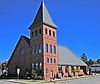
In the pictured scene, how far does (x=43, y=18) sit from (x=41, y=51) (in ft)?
23.8

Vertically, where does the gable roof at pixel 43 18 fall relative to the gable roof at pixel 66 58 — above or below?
above

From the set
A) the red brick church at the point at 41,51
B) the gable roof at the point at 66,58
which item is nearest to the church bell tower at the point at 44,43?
the red brick church at the point at 41,51

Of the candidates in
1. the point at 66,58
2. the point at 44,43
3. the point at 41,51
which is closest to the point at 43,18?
the point at 44,43

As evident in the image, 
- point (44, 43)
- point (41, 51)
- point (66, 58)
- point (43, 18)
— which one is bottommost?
point (66, 58)

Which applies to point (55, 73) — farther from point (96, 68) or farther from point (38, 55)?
point (96, 68)

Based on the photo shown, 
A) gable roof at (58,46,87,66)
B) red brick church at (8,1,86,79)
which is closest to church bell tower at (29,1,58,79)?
red brick church at (8,1,86,79)

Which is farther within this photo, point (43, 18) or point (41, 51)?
point (43, 18)

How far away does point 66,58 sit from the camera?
55656 millimetres

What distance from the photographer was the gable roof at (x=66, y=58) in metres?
52.9

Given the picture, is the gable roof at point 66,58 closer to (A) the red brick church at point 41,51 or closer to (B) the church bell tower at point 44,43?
(A) the red brick church at point 41,51

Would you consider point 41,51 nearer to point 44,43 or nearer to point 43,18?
point 44,43

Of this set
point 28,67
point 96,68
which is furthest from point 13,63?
point 96,68

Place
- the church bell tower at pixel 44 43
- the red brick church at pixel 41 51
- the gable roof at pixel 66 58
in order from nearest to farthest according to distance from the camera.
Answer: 1. the church bell tower at pixel 44 43
2. the red brick church at pixel 41 51
3. the gable roof at pixel 66 58

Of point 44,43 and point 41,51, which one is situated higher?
point 44,43
